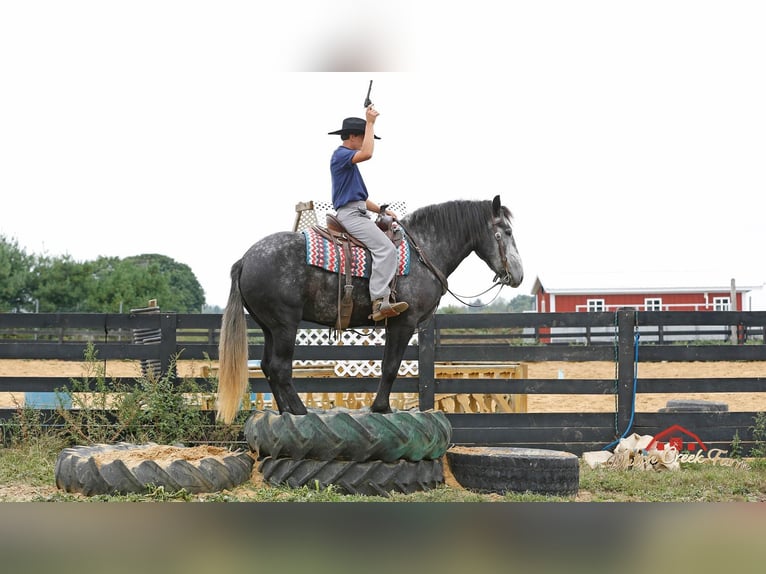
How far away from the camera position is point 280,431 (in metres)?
5.05

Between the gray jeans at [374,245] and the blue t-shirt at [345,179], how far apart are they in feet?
0.19

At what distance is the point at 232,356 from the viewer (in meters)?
5.26

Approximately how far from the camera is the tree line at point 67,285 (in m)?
30.6

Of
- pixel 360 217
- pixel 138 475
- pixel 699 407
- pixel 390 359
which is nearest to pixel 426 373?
pixel 390 359

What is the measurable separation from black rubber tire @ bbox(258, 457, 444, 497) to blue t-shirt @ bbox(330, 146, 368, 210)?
1.96 m

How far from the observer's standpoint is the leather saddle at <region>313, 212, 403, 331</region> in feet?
16.9

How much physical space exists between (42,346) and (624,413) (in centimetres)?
588

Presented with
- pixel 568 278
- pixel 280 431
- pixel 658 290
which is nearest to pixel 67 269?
pixel 568 278

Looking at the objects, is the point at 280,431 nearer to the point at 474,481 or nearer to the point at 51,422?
the point at 474,481

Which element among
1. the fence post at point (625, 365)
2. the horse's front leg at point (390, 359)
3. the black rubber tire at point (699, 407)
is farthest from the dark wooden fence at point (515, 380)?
the horse's front leg at point (390, 359)

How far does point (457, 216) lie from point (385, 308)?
1.08m

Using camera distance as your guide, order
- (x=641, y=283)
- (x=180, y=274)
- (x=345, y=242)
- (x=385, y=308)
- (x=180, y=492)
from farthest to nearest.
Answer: (x=180, y=274), (x=641, y=283), (x=345, y=242), (x=385, y=308), (x=180, y=492)

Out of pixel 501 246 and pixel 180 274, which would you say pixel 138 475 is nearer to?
pixel 501 246

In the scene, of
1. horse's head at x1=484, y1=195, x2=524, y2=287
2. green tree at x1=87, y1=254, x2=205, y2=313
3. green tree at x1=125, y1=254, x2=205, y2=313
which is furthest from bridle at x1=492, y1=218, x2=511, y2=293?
green tree at x1=125, y1=254, x2=205, y2=313
